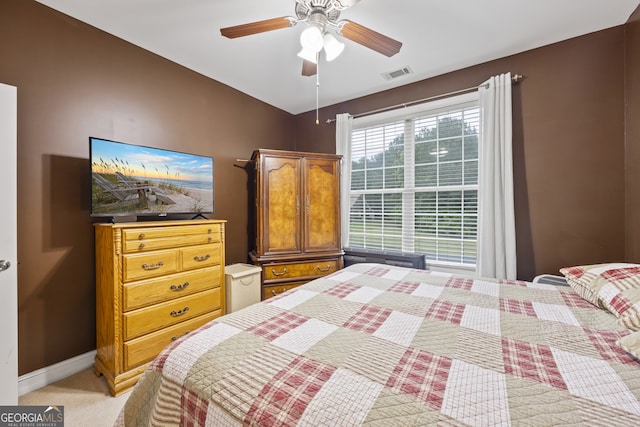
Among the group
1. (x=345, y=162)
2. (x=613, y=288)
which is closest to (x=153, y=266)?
(x=345, y=162)

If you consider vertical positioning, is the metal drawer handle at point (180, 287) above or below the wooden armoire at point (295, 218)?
below

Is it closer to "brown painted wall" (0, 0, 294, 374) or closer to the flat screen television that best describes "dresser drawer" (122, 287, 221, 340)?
"brown painted wall" (0, 0, 294, 374)

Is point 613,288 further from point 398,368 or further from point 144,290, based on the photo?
point 144,290

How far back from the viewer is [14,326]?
158 cm

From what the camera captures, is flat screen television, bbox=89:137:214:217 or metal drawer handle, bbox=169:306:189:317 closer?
flat screen television, bbox=89:137:214:217

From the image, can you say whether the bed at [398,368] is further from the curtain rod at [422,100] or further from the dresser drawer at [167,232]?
the curtain rod at [422,100]

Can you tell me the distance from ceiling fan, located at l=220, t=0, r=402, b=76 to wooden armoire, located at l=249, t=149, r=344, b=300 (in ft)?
4.18

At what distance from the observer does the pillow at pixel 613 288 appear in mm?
1059

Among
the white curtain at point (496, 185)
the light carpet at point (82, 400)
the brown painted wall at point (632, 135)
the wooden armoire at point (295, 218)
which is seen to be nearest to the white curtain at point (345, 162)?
the wooden armoire at point (295, 218)

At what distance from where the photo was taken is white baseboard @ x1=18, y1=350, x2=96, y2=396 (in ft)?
5.84

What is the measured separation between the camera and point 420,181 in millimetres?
3090

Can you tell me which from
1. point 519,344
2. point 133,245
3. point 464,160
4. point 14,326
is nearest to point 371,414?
point 519,344

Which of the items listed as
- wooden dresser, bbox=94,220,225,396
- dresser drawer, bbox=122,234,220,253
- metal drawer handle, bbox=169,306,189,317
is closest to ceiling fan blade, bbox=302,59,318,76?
wooden dresser, bbox=94,220,225,396

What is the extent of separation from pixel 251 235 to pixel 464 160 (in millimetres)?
2593
